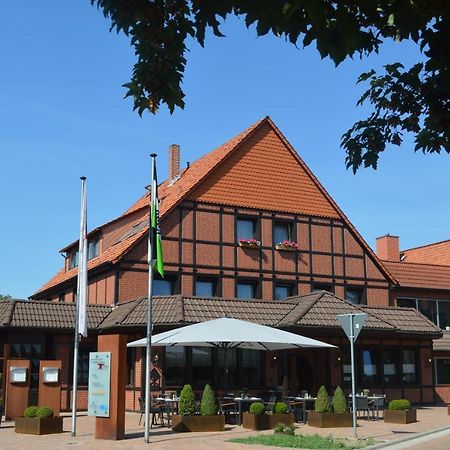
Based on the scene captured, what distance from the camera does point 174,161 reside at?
32.3 m

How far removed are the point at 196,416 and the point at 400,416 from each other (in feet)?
18.9

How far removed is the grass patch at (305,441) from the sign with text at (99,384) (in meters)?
2.79

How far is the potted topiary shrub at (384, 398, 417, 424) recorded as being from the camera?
18516 millimetres

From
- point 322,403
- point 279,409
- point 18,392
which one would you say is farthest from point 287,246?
point 18,392

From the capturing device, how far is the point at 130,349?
2397 centimetres

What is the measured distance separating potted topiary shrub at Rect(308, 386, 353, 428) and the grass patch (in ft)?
8.84

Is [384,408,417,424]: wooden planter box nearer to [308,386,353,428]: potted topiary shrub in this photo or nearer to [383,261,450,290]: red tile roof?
[308,386,353,428]: potted topiary shrub

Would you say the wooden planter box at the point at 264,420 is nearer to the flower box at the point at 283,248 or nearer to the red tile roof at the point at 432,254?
the flower box at the point at 283,248

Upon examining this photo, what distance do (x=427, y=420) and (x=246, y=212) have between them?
10.9 metres

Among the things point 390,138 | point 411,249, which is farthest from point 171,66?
point 411,249

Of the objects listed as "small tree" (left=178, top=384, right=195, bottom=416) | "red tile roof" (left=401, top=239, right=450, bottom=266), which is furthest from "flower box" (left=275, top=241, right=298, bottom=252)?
"red tile roof" (left=401, top=239, right=450, bottom=266)

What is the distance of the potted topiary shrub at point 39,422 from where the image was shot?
1537 cm

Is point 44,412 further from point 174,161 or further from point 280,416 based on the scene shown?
point 174,161

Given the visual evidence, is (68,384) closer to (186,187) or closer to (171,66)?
(186,187)
